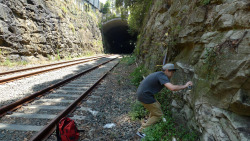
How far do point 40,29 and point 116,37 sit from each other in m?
28.5

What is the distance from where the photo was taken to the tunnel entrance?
103 feet

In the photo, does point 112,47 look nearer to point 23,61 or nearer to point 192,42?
point 23,61

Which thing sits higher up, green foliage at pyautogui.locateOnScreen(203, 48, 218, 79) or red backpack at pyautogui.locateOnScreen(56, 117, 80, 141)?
green foliage at pyautogui.locateOnScreen(203, 48, 218, 79)

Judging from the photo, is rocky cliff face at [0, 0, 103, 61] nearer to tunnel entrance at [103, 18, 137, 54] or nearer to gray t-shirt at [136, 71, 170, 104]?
tunnel entrance at [103, 18, 137, 54]

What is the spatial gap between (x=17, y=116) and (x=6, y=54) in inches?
348

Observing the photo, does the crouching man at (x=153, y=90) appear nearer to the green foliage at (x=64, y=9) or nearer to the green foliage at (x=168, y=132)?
the green foliage at (x=168, y=132)

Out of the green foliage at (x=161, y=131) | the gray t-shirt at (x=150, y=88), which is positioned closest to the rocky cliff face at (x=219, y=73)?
the green foliage at (x=161, y=131)

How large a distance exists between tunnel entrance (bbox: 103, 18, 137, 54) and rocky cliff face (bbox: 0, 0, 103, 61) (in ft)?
30.6

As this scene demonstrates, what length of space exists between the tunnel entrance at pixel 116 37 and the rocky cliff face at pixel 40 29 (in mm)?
9340

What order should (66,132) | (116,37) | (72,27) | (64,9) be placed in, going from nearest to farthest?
(66,132), (64,9), (72,27), (116,37)

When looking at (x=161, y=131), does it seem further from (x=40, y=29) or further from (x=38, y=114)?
(x=40, y=29)

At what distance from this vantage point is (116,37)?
4138cm

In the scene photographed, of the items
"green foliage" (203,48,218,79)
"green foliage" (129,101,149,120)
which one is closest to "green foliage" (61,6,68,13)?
"green foliage" (129,101,149,120)

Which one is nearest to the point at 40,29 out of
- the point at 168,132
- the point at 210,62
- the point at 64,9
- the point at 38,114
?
the point at 64,9
